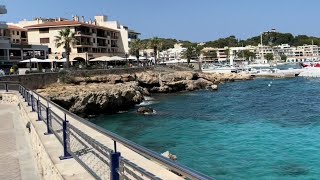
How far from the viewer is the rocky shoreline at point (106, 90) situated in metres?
43.1

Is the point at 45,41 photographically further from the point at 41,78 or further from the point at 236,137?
the point at 236,137

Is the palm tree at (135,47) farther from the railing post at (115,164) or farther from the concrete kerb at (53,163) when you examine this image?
the railing post at (115,164)

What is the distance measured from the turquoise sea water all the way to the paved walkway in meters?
8.57

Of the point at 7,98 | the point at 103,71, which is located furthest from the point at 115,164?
the point at 103,71

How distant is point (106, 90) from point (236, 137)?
23.6 metres

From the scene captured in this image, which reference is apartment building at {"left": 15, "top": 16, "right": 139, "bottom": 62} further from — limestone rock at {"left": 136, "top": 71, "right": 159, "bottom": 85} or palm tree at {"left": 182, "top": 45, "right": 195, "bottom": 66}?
palm tree at {"left": 182, "top": 45, "right": 195, "bottom": 66}

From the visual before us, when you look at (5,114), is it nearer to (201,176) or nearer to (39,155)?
(39,155)

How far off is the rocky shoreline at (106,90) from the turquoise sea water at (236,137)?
2.86m

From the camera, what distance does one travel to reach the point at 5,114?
2330 centimetres

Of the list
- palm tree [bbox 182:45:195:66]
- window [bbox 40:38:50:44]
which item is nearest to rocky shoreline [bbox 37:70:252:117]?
window [bbox 40:38:50:44]

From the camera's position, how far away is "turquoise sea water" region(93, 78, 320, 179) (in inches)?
771

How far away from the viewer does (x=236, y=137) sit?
28016 mm

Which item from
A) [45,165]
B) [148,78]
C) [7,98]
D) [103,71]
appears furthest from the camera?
[148,78]

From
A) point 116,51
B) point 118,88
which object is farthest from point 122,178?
point 116,51
